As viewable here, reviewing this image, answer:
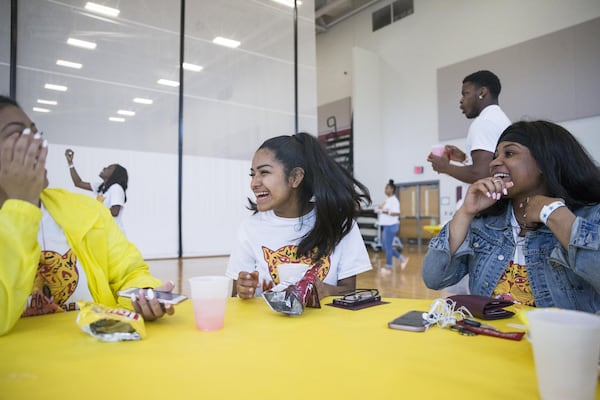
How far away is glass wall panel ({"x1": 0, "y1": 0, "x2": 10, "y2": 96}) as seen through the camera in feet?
17.1

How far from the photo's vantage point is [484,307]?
0.93 m

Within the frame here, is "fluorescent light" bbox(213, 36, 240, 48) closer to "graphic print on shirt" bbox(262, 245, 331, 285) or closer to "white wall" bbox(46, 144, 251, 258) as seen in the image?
"white wall" bbox(46, 144, 251, 258)

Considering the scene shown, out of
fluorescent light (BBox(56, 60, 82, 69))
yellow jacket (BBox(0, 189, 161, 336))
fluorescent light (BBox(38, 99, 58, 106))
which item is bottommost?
yellow jacket (BBox(0, 189, 161, 336))

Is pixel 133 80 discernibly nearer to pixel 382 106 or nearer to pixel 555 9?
pixel 382 106

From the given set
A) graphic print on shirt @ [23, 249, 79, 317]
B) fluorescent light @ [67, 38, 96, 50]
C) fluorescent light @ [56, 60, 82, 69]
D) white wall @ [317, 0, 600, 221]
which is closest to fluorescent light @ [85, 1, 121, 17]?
fluorescent light @ [67, 38, 96, 50]

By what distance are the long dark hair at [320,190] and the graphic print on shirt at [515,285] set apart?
1.84 ft

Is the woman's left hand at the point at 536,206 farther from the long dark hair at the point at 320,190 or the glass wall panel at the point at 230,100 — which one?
the glass wall panel at the point at 230,100

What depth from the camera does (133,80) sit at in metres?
6.33

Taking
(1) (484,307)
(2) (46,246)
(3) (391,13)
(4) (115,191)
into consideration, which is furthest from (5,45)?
(3) (391,13)

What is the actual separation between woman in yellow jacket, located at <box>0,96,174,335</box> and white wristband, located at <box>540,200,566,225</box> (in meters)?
0.99

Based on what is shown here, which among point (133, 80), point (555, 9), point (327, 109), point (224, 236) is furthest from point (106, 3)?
point (555, 9)

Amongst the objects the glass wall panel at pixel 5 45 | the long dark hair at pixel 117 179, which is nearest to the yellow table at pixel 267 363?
the long dark hair at pixel 117 179

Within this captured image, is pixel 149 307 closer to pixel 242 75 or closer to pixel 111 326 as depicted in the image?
pixel 111 326

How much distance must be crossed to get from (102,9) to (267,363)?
267 inches
